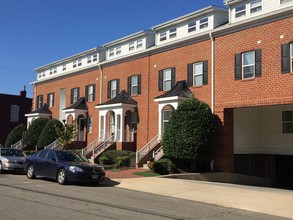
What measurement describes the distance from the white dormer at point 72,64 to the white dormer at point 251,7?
50.7 feet

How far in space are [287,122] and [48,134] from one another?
68.5 feet

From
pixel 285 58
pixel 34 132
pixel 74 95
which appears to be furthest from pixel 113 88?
pixel 285 58

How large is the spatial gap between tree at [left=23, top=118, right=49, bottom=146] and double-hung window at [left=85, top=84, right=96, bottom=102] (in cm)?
552

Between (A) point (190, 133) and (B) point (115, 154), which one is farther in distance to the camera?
(B) point (115, 154)

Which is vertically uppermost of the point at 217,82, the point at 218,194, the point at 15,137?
the point at 217,82

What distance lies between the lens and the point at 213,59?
2334 cm

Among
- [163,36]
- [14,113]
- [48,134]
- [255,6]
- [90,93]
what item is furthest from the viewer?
[14,113]

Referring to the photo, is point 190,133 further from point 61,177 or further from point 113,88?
point 113,88

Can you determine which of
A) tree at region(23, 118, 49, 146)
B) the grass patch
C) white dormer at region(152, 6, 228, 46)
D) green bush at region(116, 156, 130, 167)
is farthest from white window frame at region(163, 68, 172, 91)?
tree at region(23, 118, 49, 146)

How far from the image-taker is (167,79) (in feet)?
88.4

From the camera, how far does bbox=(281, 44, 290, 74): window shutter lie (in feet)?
63.6

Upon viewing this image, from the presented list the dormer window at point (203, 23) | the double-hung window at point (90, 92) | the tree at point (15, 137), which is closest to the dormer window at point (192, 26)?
the dormer window at point (203, 23)

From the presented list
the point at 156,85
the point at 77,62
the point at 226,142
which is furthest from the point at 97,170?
the point at 77,62

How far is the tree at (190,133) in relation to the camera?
21516 mm
